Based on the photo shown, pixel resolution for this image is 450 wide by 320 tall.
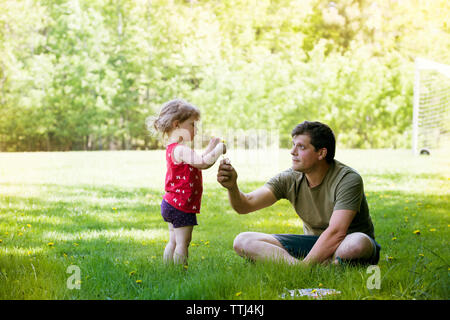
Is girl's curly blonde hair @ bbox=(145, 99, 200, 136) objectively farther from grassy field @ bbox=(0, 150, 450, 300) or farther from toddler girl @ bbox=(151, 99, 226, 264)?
grassy field @ bbox=(0, 150, 450, 300)

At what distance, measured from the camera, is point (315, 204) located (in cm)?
387

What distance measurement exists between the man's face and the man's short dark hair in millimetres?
32

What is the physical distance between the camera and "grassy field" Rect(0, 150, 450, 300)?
120 inches

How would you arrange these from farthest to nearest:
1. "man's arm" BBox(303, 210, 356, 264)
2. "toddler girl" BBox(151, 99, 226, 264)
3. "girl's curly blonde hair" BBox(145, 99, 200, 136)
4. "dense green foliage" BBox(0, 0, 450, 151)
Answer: "dense green foliage" BBox(0, 0, 450, 151), "girl's curly blonde hair" BBox(145, 99, 200, 136), "toddler girl" BBox(151, 99, 226, 264), "man's arm" BBox(303, 210, 356, 264)

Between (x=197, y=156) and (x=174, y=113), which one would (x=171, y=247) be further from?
(x=174, y=113)

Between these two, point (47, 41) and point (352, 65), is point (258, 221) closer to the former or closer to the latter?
point (352, 65)

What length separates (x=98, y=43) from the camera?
27.3 m

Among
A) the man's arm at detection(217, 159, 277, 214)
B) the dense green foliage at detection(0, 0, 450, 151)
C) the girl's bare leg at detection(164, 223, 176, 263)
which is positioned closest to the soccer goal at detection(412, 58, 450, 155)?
the dense green foliage at detection(0, 0, 450, 151)

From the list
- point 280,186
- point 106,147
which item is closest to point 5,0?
point 106,147

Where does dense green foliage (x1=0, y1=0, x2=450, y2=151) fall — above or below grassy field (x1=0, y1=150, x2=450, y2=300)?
above

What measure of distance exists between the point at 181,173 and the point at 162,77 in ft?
82.8

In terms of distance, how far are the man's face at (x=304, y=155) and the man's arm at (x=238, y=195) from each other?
352 mm

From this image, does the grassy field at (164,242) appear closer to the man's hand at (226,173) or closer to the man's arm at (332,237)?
the man's arm at (332,237)

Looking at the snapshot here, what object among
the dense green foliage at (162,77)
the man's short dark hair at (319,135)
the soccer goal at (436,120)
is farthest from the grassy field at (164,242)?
the dense green foliage at (162,77)
